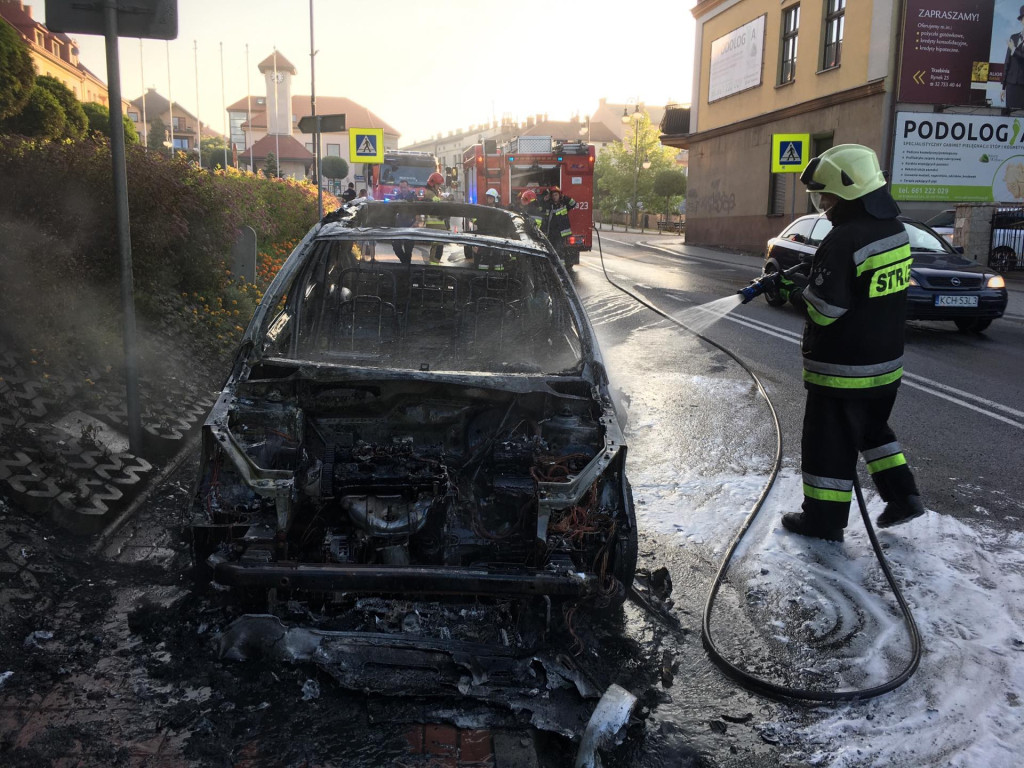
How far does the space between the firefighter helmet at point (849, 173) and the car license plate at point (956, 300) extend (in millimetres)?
7550

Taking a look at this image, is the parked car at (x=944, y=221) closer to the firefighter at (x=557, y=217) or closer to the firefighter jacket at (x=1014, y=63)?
the firefighter jacket at (x=1014, y=63)

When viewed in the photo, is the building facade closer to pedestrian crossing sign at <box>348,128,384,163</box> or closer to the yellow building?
the yellow building

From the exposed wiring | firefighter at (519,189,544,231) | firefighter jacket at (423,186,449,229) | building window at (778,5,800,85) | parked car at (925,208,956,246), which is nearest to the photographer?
the exposed wiring

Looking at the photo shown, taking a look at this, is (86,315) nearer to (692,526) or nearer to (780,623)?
(692,526)

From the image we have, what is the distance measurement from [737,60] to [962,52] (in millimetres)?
9717

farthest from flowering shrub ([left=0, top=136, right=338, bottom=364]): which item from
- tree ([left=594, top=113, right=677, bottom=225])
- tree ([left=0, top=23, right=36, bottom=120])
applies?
tree ([left=594, top=113, right=677, bottom=225])

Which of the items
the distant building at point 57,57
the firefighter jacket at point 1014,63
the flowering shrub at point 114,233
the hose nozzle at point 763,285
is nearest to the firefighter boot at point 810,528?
the hose nozzle at point 763,285

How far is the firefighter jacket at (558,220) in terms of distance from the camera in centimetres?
1617

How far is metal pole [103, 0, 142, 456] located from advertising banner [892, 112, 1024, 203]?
68.2 feet

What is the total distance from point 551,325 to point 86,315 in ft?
10.6

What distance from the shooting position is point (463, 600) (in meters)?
3.18

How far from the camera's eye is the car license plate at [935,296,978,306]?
11.0 metres

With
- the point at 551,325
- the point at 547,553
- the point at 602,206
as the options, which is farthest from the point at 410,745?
the point at 602,206

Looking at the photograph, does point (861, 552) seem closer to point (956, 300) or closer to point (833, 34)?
point (956, 300)
